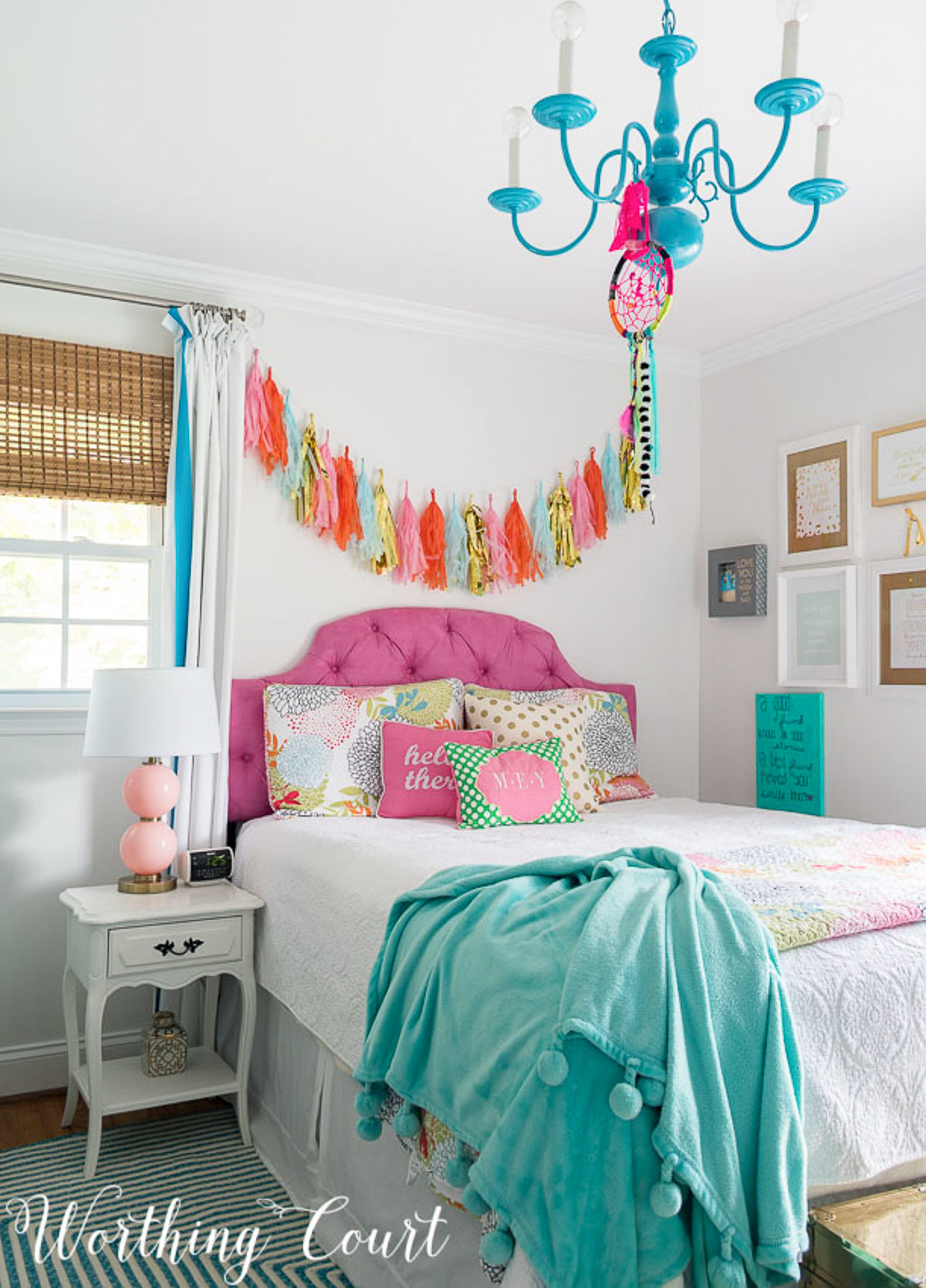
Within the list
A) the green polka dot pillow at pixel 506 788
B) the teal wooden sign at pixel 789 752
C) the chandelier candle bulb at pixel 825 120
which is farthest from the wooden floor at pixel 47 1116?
the chandelier candle bulb at pixel 825 120

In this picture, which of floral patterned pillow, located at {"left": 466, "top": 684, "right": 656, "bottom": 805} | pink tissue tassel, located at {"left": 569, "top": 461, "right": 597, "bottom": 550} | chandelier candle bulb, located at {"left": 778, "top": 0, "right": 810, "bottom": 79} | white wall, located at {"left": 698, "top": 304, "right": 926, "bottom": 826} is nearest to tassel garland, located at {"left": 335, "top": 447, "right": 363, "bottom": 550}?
floral patterned pillow, located at {"left": 466, "top": 684, "right": 656, "bottom": 805}

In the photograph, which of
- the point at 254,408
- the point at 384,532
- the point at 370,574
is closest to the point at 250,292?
the point at 254,408

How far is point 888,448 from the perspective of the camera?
3.51 meters

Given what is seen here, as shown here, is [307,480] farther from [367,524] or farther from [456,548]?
[456,548]

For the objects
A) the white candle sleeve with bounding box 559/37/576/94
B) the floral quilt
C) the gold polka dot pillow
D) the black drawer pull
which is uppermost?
the white candle sleeve with bounding box 559/37/576/94

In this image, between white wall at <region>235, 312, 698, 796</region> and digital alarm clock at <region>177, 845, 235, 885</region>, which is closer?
digital alarm clock at <region>177, 845, 235, 885</region>

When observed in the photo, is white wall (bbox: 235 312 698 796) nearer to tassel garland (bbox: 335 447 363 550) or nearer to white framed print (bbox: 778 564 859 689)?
tassel garland (bbox: 335 447 363 550)

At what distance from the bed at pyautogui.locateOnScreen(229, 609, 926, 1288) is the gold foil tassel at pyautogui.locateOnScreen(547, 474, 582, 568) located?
0.31 m

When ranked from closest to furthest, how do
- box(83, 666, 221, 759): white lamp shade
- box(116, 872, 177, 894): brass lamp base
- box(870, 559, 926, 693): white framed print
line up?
box(83, 666, 221, 759): white lamp shade → box(116, 872, 177, 894): brass lamp base → box(870, 559, 926, 693): white framed print

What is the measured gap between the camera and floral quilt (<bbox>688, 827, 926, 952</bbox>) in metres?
1.79

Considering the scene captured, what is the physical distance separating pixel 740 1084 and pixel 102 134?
8.01 ft

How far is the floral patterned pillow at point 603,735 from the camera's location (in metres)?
3.62

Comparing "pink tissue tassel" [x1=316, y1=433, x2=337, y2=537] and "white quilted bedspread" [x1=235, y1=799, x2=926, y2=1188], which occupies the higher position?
"pink tissue tassel" [x1=316, y1=433, x2=337, y2=537]

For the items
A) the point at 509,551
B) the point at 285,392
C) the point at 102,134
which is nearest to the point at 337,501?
the point at 285,392
